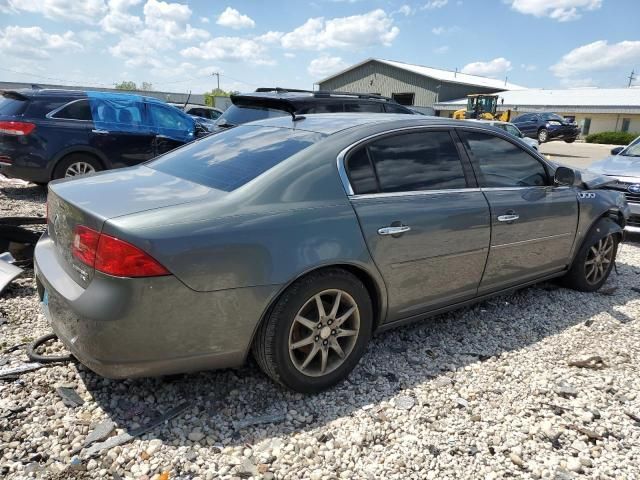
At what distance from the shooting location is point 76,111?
7.64 metres

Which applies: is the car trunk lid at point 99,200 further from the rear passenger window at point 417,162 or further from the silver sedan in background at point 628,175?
the silver sedan in background at point 628,175

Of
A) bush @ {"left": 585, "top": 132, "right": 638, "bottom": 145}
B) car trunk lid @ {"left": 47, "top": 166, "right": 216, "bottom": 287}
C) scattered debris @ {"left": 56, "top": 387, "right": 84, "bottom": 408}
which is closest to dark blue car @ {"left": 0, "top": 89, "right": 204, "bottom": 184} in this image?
car trunk lid @ {"left": 47, "top": 166, "right": 216, "bottom": 287}

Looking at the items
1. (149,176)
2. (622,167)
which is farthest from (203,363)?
(622,167)

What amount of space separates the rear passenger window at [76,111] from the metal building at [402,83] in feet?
137

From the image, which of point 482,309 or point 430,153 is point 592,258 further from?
point 430,153

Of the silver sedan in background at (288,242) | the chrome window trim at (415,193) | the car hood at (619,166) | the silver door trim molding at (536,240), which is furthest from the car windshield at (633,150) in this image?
the chrome window trim at (415,193)

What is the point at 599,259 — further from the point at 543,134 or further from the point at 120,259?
the point at 543,134

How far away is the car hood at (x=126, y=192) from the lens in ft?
7.91

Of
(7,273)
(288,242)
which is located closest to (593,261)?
(288,242)

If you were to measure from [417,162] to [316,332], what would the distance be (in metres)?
1.32

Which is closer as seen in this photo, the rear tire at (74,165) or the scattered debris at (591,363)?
the scattered debris at (591,363)

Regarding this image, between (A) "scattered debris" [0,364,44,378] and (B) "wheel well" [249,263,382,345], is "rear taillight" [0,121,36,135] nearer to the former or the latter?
(A) "scattered debris" [0,364,44,378]

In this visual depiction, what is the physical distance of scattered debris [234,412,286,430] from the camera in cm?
258

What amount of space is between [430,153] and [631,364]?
203cm
